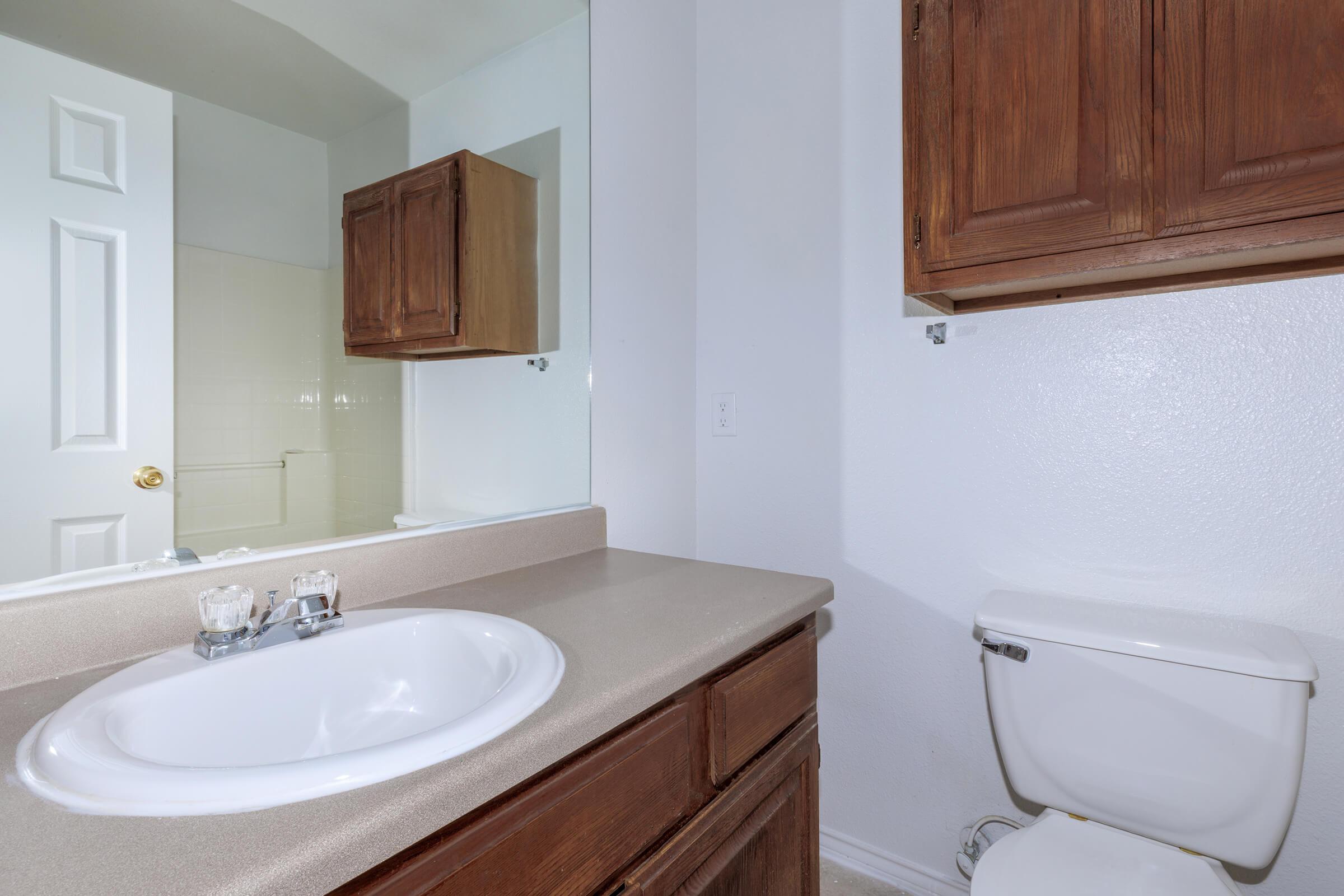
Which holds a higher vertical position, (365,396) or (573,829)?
(365,396)

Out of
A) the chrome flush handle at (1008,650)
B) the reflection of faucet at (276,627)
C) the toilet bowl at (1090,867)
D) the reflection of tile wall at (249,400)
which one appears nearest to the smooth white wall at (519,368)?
the reflection of tile wall at (249,400)

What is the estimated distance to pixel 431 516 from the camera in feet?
3.72

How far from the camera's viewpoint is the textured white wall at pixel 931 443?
1134mm

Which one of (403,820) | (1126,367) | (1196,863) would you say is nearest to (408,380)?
(403,820)

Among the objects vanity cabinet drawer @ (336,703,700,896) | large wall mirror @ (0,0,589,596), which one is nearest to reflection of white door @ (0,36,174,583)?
large wall mirror @ (0,0,589,596)

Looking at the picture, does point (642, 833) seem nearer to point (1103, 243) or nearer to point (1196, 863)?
point (1196, 863)

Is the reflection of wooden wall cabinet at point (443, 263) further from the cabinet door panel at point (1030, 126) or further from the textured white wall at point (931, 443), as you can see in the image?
the cabinet door panel at point (1030, 126)

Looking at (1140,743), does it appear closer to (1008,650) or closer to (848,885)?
(1008,650)

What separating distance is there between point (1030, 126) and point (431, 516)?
3.95 ft

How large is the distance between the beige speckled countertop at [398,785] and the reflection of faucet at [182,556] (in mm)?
141

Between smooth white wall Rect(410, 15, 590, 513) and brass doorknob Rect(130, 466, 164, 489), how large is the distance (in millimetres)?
348

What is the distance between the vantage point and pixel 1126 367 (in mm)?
1259

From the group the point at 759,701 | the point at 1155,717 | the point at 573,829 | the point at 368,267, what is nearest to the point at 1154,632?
the point at 1155,717

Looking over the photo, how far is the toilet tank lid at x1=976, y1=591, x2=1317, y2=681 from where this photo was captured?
1.01 m
